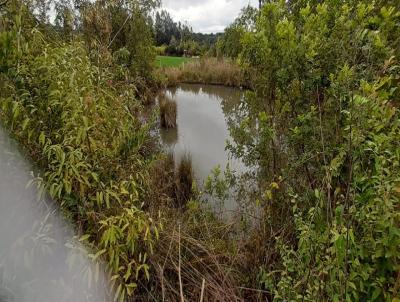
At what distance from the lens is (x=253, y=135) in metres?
2.60

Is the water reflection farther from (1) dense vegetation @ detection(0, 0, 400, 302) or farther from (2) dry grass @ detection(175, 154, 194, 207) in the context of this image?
(2) dry grass @ detection(175, 154, 194, 207)

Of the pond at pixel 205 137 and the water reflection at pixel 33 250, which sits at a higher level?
the water reflection at pixel 33 250

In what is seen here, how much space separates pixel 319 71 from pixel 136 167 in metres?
1.39

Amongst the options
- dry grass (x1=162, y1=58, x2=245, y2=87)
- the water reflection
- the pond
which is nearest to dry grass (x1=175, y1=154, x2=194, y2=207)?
the pond

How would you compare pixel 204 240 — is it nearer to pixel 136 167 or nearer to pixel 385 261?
pixel 136 167

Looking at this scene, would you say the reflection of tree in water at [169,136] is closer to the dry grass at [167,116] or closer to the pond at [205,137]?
the pond at [205,137]

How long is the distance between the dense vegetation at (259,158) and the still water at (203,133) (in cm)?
69

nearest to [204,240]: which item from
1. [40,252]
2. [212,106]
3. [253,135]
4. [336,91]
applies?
[253,135]

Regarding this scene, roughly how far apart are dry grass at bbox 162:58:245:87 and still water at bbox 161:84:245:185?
84.1 inches

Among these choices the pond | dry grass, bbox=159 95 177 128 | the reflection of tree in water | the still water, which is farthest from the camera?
dry grass, bbox=159 95 177 128

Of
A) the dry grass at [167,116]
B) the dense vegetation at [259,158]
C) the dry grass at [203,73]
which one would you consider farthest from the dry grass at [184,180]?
the dry grass at [203,73]

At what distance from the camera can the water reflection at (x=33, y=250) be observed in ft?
4.27

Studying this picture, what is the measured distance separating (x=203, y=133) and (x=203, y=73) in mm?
8279

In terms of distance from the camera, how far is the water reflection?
1.30m
